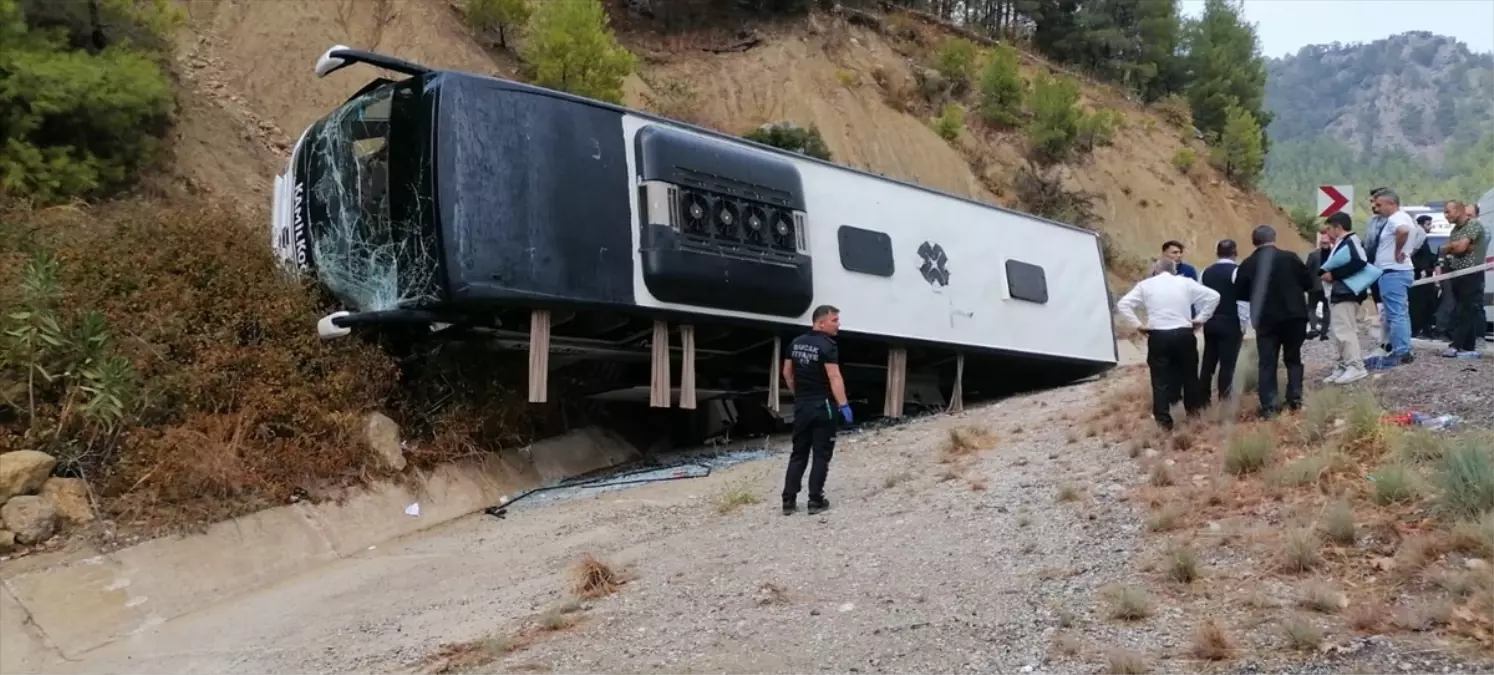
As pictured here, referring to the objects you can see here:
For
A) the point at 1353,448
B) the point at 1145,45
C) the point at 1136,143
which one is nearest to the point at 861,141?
the point at 1136,143

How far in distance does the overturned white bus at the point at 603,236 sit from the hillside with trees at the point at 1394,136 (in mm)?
A: 87573

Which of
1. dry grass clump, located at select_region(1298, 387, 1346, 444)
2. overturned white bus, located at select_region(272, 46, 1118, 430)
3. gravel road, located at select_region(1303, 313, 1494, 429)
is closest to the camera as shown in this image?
dry grass clump, located at select_region(1298, 387, 1346, 444)

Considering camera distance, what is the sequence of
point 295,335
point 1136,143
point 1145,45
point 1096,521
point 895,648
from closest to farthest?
point 895,648
point 1096,521
point 295,335
point 1136,143
point 1145,45

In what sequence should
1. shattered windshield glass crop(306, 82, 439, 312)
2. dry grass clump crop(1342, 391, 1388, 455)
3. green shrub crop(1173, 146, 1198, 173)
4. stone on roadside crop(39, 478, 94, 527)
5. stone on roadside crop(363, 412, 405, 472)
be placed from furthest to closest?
1. green shrub crop(1173, 146, 1198, 173)
2. stone on roadside crop(363, 412, 405, 472)
3. shattered windshield glass crop(306, 82, 439, 312)
4. stone on roadside crop(39, 478, 94, 527)
5. dry grass clump crop(1342, 391, 1388, 455)

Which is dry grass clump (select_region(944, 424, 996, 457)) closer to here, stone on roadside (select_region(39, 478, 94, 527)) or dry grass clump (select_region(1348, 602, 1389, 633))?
dry grass clump (select_region(1348, 602, 1389, 633))

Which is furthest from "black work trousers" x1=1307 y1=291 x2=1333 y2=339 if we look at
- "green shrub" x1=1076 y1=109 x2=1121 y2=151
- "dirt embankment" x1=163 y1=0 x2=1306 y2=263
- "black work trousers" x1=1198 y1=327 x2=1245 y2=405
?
"green shrub" x1=1076 y1=109 x2=1121 y2=151

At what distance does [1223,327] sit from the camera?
865cm

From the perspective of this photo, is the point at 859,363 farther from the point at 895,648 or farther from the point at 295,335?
the point at 895,648

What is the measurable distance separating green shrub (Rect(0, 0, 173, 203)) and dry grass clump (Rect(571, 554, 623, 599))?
28.5ft

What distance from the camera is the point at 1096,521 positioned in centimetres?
660

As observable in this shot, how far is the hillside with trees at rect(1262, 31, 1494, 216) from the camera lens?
106938mm

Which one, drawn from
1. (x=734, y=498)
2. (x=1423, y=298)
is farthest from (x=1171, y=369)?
(x=1423, y=298)

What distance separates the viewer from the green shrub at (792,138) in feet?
73.1

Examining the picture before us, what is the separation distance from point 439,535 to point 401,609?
7.61 feet
